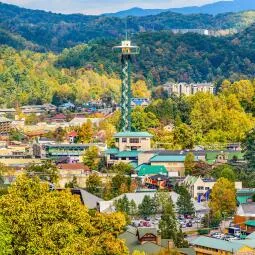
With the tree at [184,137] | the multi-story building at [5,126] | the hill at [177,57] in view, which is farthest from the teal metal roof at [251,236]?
the hill at [177,57]

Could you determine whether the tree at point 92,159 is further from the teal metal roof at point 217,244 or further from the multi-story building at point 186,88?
the multi-story building at point 186,88

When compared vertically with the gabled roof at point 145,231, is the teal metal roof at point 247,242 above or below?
below

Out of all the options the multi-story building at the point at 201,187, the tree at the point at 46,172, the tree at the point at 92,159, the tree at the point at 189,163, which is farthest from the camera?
the tree at the point at 92,159

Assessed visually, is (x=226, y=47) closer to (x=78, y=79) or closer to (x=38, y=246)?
(x=78, y=79)

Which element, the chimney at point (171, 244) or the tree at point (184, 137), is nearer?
the chimney at point (171, 244)

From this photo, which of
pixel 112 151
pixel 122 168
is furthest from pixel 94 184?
pixel 112 151

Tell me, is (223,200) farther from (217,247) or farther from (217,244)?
(217,247)

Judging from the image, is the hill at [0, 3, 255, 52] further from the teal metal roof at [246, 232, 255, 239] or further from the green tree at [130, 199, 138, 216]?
the teal metal roof at [246, 232, 255, 239]

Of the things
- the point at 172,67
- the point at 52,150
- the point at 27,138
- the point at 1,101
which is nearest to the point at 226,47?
the point at 172,67
